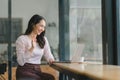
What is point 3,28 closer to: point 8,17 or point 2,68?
point 8,17

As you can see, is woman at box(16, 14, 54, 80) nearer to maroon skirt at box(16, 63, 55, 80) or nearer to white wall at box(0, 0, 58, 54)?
maroon skirt at box(16, 63, 55, 80)

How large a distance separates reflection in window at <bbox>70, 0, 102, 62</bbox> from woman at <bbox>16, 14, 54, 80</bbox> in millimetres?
437

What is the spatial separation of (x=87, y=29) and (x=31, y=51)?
1.03 metres

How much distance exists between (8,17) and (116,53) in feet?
8.46

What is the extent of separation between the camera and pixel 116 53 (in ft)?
9.13

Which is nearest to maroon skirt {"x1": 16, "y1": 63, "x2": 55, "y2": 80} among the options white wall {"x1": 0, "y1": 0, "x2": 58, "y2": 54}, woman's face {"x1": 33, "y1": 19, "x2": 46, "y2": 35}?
woman's face {"x1": 33, "y1": 19, "x2": 46, "y2": 35}

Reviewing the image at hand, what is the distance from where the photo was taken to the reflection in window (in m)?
3.25

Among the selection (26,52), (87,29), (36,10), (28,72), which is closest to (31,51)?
(26,52)

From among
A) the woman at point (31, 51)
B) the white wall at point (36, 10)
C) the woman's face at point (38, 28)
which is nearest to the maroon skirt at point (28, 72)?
the woman at point (31, 51)

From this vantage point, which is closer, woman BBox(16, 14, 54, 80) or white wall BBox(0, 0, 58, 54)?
woman BBox(16, 14, 54, 80)

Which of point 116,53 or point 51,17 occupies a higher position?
point 51,17

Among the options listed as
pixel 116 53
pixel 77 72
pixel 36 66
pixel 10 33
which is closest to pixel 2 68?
pixel 10 33

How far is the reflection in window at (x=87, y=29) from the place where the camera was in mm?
3246

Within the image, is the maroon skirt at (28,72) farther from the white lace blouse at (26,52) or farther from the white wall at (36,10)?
the white wall at (36,10)
